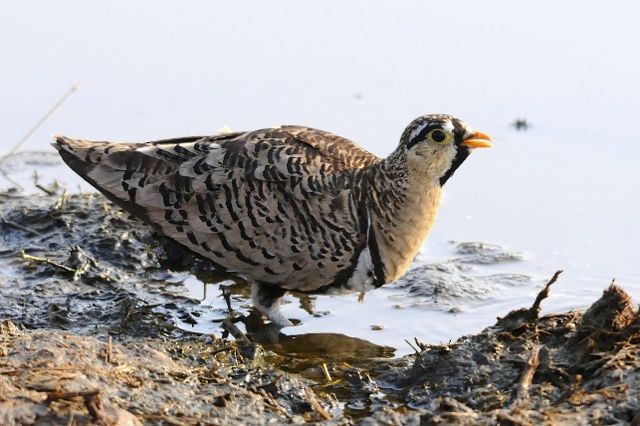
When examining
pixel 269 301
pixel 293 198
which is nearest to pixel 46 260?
pixel 269 301

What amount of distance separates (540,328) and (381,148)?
15.6ft

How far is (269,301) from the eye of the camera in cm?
782

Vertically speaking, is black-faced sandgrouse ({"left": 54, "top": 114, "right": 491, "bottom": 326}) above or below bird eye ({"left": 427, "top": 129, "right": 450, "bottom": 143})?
below

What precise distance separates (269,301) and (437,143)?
1.60 meters

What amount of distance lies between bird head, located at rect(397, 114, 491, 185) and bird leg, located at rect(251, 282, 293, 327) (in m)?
1.28

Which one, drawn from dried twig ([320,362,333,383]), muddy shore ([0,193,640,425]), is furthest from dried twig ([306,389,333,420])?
dried twig ([320,362,333,383])

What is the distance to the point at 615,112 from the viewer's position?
11.5m

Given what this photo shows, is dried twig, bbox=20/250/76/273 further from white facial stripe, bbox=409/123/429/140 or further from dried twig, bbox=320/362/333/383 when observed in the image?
white facial stripe, bbox=409/123/429/140

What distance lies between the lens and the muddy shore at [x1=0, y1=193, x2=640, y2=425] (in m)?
5.27

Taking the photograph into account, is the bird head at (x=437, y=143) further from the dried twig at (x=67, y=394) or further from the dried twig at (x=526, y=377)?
the dried twig at (x=67, y=394)

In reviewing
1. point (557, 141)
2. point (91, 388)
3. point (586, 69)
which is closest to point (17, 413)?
point (91, 388)

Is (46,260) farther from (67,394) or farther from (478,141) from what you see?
(67,394)

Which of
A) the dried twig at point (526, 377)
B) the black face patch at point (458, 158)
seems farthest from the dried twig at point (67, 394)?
the black face patch at point (458, 158)

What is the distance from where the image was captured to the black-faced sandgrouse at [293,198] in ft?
24.6
